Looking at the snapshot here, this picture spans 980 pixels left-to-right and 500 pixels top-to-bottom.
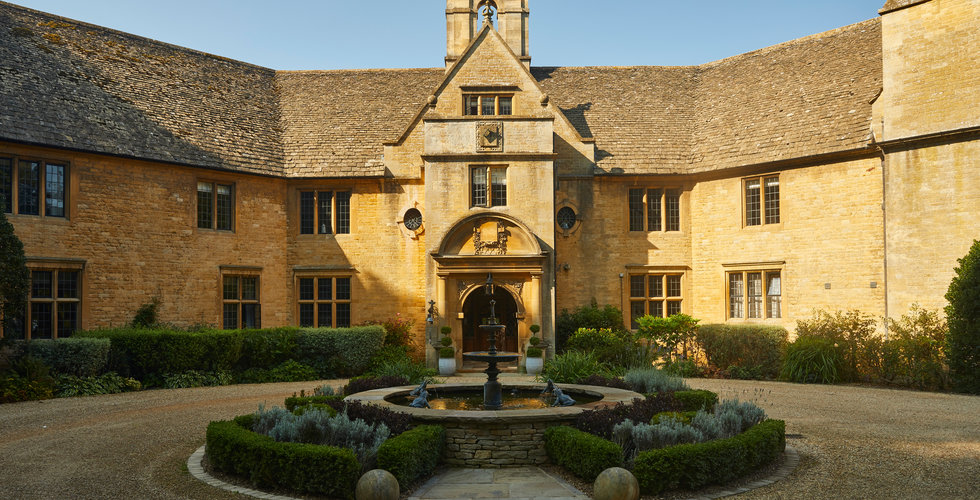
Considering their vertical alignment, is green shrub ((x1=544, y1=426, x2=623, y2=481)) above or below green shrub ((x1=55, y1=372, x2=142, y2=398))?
above

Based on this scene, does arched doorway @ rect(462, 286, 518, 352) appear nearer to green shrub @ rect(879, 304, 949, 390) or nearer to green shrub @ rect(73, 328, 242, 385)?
green shrub @ rect(73, 328, 242, 385)

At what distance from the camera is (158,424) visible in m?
14.2

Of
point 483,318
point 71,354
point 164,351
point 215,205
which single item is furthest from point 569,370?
point 215,205

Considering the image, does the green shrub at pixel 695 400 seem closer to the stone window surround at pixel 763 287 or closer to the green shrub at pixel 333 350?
the green shrub at pixel 333 350

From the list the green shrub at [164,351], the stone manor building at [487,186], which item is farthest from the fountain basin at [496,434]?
the stone manor building at [487,186]

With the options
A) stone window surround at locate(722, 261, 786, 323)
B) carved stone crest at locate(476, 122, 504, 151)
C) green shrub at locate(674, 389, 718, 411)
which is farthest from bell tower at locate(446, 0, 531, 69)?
green shrub at locate(674, 389, 718, 411)

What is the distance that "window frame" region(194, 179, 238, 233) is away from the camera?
24255 millimetres

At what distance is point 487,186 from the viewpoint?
2409 cm

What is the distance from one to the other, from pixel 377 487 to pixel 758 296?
19.1 m

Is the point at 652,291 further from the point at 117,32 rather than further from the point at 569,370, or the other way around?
the point at 117,32

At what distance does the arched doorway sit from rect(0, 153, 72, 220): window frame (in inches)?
480

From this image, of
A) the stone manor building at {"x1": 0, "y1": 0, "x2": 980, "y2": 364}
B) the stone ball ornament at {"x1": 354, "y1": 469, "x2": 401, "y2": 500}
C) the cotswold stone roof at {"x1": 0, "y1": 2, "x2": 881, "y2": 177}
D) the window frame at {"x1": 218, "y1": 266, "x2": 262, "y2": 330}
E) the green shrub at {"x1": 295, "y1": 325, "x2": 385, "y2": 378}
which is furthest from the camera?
the window frame at {"x1": 218, "y1": 266, "x2": 262, "y2": 330}

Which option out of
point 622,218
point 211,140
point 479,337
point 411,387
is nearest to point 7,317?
point 211,140

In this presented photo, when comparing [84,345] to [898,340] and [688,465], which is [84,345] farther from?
[898,340]
